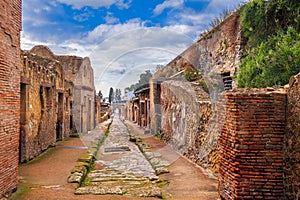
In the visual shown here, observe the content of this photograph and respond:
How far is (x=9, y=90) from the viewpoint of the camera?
18.9ft

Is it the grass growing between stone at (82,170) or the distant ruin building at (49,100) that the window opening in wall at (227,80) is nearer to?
the grass growing between stone at (82,170)

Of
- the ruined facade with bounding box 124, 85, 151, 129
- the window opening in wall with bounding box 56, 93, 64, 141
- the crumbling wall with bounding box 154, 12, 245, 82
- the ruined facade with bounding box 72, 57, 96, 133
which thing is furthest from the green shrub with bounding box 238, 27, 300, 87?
the ruined facade with bounding box 124, 85, 151, 129

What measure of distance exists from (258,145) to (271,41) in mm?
4513

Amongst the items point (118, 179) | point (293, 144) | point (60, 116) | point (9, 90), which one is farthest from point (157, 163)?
point (60, 116)

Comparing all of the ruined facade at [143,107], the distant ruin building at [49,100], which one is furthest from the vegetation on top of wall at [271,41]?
the ruined facade at [143,107]

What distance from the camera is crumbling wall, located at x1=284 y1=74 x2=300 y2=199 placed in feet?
12.9

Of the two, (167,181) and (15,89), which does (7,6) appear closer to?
(15,89)

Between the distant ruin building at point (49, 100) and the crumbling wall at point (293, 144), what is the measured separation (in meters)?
7.25

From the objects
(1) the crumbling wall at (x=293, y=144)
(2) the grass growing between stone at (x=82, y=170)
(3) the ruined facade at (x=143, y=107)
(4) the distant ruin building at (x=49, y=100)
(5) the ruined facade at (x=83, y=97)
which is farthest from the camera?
(3) the ruined facade at (x=143, y=107)

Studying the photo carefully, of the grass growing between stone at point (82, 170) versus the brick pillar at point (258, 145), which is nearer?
the brick pillar at point (258, 145)

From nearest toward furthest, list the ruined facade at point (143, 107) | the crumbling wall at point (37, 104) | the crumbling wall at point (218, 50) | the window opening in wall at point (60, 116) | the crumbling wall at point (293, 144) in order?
1. the crumbling wall at point (293, 144)
2. the crumbling wall at point (37, 104)
3. the crumbling wall at point (218, 50)
4. the window opening in wall at point (60, 116)
5. the ruined facade at point (143, 107)

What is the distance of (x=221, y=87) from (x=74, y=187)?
278 inches

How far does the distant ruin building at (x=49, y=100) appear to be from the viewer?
29.7ft

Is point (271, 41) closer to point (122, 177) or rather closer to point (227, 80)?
point (227, 80)
